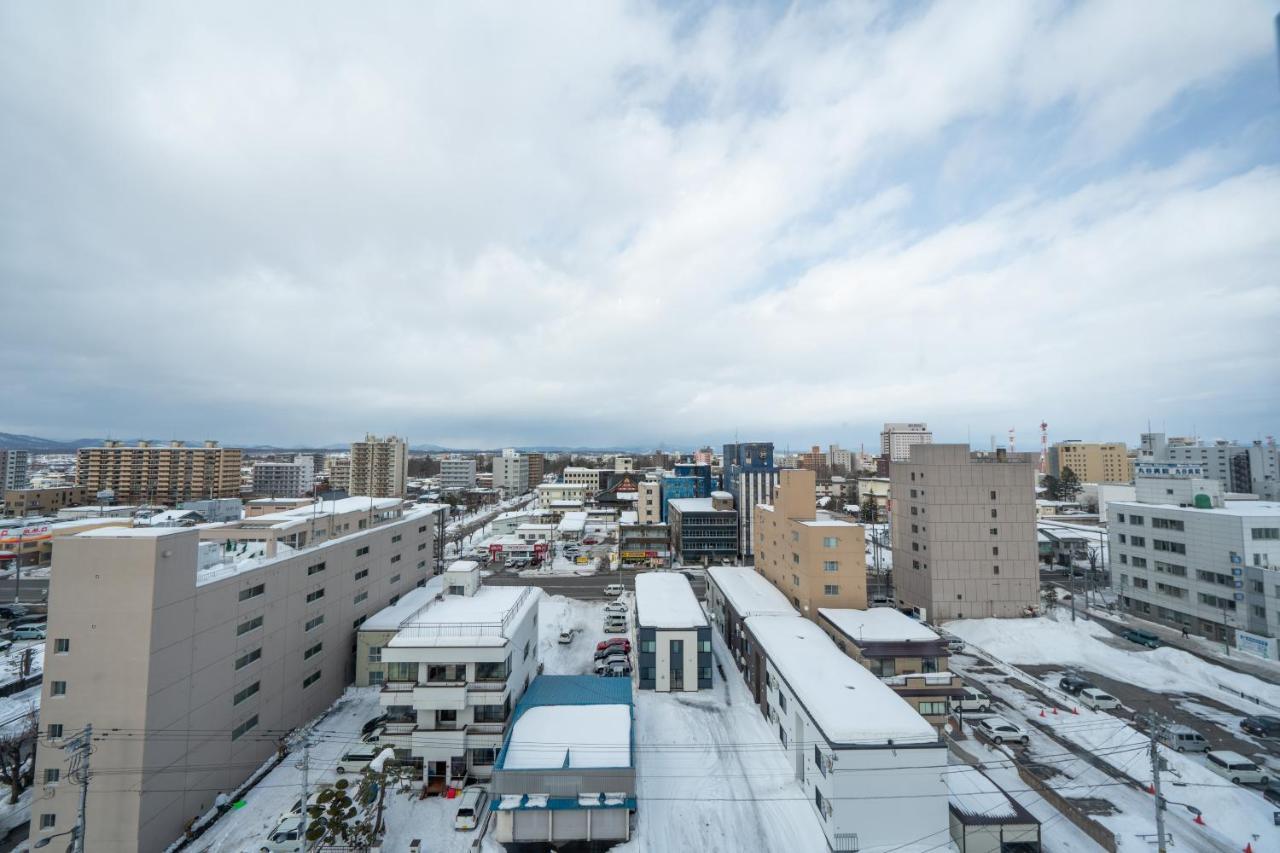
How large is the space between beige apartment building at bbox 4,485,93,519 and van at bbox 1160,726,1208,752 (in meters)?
93.3

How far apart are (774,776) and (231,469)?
9221 cm

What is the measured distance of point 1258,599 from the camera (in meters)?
26.2

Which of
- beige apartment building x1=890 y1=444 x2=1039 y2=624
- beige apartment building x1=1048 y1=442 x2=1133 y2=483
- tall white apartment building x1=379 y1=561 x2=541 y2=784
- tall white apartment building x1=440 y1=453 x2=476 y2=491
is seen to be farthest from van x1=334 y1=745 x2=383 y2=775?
beige apartment building x1=1048 y1=442 x2=1133 y2=483

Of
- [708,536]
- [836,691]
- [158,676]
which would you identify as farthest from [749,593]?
[158,676]

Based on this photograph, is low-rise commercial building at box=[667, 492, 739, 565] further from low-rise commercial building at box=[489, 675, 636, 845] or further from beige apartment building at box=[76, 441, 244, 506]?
beige apartment building at box=[76, 441, 244, 506]

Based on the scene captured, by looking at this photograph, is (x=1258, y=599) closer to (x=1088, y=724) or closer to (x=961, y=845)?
(x=1088, y=724)

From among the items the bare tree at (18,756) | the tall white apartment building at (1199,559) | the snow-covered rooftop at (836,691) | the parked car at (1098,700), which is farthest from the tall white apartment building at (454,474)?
the parked car at (1098,700)

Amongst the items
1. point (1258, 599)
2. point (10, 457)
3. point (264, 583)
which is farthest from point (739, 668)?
point (10, 457)

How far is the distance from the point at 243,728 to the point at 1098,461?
126 meters

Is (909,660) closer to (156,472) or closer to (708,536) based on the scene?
(708,536)

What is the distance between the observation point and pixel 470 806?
15.1 metres

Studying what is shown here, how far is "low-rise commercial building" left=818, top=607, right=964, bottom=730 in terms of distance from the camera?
18.6 metres

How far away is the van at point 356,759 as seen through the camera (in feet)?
55.0

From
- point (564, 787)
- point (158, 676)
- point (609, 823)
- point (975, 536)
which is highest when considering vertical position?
point (975, 536)
